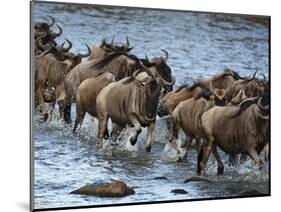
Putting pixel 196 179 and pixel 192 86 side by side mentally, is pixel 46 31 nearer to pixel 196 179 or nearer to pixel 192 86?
pixel 192 86

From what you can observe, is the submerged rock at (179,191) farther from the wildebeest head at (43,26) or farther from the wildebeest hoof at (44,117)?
the wildebeest head at (43,26)

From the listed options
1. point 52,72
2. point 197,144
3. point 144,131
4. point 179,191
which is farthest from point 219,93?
point 52,72

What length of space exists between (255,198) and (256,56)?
1.08m

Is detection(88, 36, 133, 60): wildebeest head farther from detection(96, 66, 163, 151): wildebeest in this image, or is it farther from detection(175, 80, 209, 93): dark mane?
detection(175, 80, 209, 93): dark mane

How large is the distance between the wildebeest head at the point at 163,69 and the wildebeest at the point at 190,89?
0.21 feet

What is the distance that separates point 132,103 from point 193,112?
48cm

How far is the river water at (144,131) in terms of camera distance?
14.3ft

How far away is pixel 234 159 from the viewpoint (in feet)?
15.7

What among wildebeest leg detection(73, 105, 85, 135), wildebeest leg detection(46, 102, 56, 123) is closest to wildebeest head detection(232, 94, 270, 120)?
wildebeest leg detection(73, 105, 85, 135)

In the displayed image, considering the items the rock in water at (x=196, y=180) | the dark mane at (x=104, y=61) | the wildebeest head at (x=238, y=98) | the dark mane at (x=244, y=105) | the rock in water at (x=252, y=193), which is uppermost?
the dark mane at (x=104, y=61)

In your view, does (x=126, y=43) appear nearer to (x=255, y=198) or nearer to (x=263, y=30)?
(x=263, y=30)

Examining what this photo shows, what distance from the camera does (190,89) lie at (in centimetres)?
468

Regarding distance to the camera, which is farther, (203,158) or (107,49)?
(203,158)

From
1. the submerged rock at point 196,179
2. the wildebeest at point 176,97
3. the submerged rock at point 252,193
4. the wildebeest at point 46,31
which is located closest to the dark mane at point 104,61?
the wildebeest at point 46,31
